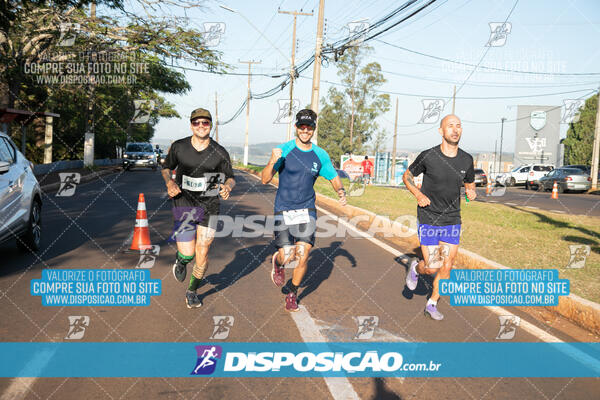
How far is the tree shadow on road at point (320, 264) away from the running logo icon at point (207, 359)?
1.83m

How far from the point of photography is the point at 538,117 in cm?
5984

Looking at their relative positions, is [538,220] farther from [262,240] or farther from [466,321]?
[466,321]

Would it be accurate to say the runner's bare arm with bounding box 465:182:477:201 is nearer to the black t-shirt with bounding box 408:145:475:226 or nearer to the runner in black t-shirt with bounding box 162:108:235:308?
the black t-shirt with bounding box 408:145:475:226

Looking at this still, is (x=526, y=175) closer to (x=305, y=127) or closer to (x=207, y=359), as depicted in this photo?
(x=305, y=127)

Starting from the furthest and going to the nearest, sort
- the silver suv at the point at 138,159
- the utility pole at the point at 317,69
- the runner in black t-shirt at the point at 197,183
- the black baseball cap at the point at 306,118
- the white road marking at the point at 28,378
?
the silver suv at the point at 138,159 → the utility pole at the point at 317,69 → the runner in black t-shirt at the point at 197,183 → the black baseball cap at the point at 306,118 → the white road marking at the point at 28,378

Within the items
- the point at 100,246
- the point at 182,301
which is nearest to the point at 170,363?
the point at 182,301

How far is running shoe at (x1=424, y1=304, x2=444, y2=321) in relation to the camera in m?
5.17

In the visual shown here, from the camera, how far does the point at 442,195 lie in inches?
205

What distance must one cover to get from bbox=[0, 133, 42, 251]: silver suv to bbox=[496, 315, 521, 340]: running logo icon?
599 centimetres

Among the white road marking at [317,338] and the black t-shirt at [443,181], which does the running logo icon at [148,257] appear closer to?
the white road marking at [317,338]

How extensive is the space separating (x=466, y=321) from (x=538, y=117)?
61.8 m

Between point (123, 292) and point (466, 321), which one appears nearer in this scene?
point (466, 321)

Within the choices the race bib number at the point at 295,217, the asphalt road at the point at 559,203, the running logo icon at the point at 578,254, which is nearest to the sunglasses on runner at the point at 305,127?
the race bib number at the point at 295,217

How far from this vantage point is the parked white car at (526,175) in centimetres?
3653
